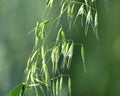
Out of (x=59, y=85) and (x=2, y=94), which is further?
(x=2, y=94)

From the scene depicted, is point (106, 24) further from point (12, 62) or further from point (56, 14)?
point (12, 62)

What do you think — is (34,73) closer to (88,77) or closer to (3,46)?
(88,77)

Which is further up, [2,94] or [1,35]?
[1,35]

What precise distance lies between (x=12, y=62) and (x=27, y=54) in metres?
0.07

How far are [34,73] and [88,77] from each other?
9.5 inches

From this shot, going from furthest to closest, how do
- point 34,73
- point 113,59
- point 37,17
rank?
point 37,17, point 113,59, point 34,73

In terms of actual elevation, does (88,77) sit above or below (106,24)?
below

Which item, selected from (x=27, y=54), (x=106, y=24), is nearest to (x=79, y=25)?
(x=106, y=24)

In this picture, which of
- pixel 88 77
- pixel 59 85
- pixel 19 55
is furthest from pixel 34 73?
pixel 19 55

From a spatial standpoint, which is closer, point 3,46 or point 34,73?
point 34,73

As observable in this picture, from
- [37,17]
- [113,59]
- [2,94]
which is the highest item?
[37,17]

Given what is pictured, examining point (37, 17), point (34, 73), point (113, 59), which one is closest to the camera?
point (34, 73)

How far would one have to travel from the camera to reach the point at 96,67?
0.96 meters

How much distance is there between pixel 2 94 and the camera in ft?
3.69
